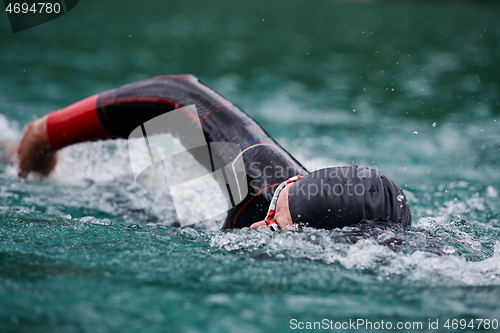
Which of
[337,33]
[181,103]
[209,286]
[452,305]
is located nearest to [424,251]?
[452,305]

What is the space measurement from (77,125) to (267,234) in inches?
76.6

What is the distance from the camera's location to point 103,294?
1945 mm

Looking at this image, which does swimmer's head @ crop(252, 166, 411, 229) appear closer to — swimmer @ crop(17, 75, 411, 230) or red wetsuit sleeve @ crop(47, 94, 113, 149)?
swimmer @ crop(17, 75, 411, 230)

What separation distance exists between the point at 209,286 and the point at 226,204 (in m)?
1.21

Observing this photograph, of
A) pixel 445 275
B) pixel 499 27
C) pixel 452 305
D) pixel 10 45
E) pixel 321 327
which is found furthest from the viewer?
pixel 499 27

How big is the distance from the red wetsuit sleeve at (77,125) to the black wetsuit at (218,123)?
72mm

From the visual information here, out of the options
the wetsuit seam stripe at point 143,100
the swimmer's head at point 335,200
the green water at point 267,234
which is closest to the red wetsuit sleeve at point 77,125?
the wetsuit seam stripe at point 143,100

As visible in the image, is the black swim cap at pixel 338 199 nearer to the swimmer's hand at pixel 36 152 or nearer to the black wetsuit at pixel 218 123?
the black wetsuit at pixel 218 123

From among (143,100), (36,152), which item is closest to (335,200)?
(143,100)

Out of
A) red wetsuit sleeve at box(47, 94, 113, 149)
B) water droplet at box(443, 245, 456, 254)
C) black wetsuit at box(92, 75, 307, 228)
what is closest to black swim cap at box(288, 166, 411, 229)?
water droplet at box(443, 245, 456, 254)

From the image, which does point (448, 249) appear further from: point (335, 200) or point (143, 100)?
point (143, 100)

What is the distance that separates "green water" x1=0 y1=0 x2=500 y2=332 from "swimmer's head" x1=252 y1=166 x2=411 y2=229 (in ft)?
0.26

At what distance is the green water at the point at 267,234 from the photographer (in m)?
1.94

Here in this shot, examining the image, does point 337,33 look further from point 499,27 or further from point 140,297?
point 140,297
